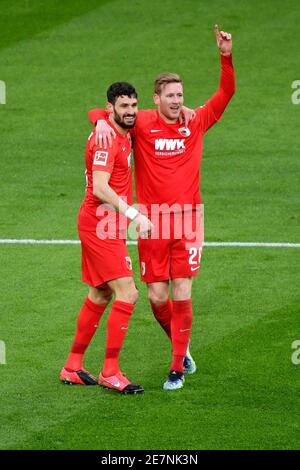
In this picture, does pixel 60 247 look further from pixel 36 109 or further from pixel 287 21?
A: pixel 287 21

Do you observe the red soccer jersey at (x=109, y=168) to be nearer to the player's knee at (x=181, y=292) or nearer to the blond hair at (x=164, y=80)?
the blond hair at (x=164, y=80)

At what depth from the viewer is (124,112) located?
10.7 m

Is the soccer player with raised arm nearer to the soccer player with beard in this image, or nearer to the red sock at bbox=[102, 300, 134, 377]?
the soccer player with beard

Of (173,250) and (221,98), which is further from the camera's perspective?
(221,98)

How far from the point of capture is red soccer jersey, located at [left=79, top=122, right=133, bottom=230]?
10570 millimetres

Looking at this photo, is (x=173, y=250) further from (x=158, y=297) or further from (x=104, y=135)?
(x=104, y=135)

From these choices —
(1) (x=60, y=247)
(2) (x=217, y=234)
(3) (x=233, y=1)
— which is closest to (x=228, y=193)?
(2) (x=217, y=234)

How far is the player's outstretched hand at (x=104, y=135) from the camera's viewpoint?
34.7ft

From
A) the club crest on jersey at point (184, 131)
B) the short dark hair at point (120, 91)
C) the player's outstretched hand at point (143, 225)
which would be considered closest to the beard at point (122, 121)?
the short dark hair at point (120, 91)

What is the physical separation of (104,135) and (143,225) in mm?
900

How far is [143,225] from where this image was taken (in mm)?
10133

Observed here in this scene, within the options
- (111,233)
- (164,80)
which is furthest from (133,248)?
(164,80)

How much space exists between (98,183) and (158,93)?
3.18ft

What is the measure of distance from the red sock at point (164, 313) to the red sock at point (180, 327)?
21 cm
